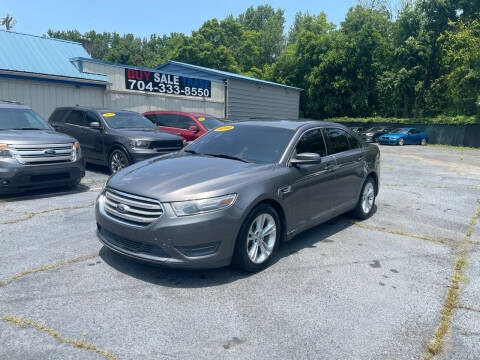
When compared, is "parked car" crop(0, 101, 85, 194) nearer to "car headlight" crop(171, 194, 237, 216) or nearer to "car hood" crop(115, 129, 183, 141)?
"car hood" crop(115, 129, 183, 141)

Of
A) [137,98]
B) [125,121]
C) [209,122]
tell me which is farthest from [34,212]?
[137,98]

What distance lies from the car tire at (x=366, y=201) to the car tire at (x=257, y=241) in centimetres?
236

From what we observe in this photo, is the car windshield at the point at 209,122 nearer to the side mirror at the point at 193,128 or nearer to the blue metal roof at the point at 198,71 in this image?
the side mirror at the point at 193,128

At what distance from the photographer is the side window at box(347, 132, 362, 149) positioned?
6.10 m

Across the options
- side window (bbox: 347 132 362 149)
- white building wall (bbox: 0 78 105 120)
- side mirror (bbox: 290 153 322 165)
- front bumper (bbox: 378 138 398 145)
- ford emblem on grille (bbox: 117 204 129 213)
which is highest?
white building wall (bbox: 0 78 105 120)

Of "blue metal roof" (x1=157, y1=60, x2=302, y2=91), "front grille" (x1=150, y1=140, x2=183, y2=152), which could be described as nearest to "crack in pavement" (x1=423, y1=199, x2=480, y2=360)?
"front grille" (x1=150, y1=140, x2=183, y2=152)

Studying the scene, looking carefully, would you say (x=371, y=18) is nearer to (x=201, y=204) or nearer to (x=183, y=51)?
(x=183, y=51)

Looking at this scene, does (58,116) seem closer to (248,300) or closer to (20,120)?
(20,120)

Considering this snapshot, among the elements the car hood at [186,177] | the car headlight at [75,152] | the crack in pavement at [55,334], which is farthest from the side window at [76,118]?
the crack in pavement at [55,334]

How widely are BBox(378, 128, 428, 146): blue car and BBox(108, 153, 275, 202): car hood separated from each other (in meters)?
25.7

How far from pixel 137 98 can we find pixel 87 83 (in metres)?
2.38

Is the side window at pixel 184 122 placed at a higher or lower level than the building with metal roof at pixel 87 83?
lower

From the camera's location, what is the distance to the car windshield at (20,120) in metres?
7.51

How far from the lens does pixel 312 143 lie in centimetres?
512
